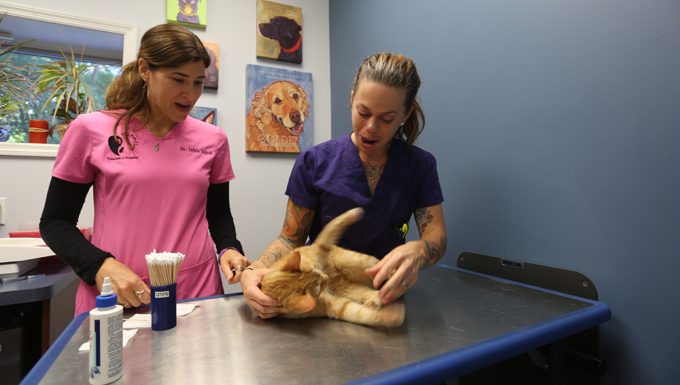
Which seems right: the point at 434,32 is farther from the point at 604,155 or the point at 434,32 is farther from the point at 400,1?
the point at 604,155

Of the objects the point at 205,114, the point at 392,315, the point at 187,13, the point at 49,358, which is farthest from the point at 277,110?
the point at 49,358

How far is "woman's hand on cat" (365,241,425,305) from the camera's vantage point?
85 centimetres

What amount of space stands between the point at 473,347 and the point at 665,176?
67cm

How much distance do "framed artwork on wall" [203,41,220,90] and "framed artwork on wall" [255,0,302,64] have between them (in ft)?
0.79

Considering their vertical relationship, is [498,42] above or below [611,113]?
above

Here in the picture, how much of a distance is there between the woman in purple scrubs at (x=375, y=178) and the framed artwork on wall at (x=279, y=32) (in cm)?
123

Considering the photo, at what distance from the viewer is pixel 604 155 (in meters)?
1.04

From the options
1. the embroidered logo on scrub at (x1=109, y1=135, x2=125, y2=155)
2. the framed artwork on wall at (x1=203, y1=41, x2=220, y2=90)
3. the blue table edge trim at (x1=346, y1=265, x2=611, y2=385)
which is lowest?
the blue table edge trim at (x1=346, y1=265, x2=611, y2=385)

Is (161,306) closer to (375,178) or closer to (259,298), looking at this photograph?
(259,298)

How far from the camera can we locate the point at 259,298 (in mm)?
843

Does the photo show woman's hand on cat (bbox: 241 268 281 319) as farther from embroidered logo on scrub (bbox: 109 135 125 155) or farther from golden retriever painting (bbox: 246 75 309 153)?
golden retriever painting (bbox: 246 75 309 153)

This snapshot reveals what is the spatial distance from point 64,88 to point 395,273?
1887 mm

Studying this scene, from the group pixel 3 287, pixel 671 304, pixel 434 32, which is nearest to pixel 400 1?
pixel 434 32

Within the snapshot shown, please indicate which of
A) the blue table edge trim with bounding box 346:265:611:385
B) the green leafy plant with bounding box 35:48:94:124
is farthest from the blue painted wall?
the green leafy plant with bounding box 35:48:94:124
